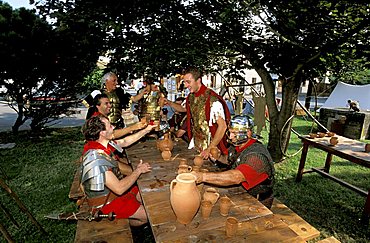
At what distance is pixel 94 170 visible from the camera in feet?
8.11

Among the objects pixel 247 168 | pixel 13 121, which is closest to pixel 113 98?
pixel 247 168

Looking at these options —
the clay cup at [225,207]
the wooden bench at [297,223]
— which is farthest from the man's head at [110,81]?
the clay cup at [225,207]

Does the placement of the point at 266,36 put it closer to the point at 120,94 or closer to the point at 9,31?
the point at 120,94

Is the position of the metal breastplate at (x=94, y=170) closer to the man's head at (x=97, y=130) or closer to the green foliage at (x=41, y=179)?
the man's head at (x=97, y=130)

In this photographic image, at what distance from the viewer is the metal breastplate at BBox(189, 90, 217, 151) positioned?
4.16 metres

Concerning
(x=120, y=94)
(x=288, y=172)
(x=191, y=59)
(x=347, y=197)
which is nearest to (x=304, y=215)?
(x=347, y=197)

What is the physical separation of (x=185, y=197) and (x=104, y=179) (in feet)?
3.32

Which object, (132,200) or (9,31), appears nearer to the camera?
(132,200)

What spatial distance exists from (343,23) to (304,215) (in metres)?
3.71

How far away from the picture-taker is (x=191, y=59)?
611 cm

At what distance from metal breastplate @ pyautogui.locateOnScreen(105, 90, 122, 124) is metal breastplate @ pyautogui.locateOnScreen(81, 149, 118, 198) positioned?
288 centimetres

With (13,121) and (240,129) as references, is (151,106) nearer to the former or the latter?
(240,129)

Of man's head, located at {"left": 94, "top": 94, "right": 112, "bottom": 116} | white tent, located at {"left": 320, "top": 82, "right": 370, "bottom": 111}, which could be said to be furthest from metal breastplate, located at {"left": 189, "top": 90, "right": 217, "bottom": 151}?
white tent, located at {"left": 320, "top": 82, "right": 370, "bottom": 111}

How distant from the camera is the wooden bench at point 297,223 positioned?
2.67m
